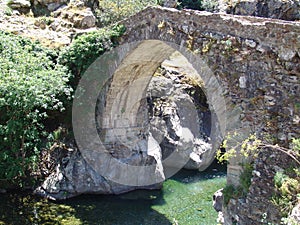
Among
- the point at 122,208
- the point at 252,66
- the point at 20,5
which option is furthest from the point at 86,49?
the point at 252,66

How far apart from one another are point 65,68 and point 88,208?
4.35 m

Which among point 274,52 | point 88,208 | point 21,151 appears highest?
point 274,52

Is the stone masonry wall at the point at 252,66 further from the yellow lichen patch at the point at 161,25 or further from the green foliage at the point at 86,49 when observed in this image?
the green foliage at the point at 86,49

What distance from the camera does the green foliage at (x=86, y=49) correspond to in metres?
11.2

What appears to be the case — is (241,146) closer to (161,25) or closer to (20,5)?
(161,25)

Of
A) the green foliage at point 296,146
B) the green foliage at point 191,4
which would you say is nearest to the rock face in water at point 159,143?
the green foliage at point 296,146

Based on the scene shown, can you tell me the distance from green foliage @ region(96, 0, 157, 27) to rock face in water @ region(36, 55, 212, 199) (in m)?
3.24

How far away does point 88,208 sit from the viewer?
34.9ft

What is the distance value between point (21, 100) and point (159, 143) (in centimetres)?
620

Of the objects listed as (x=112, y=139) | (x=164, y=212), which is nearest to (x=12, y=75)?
(x=112, y=139)

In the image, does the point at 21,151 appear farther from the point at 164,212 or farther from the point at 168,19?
the point at 168,19

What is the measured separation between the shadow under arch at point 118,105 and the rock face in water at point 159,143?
0.44 ft

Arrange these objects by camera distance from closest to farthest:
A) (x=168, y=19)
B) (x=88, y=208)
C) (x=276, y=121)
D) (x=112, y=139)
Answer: (x=276, y=121) → (x=168, y=19) → (x=88, y=208) → (x=112, y=139)

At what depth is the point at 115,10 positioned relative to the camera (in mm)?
16375
